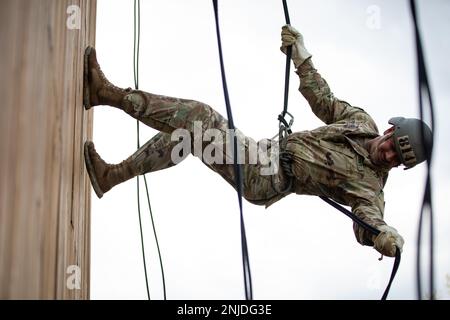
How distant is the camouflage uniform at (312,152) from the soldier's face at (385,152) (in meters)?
0.04

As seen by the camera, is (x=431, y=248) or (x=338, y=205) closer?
(x=431, y=248)

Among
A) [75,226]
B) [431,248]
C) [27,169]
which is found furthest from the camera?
[75,226]

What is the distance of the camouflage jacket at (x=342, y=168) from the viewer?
3.53m

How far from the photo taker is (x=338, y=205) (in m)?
3.47

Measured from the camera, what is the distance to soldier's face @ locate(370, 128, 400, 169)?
3545 millimetres

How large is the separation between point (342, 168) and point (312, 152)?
0.16m

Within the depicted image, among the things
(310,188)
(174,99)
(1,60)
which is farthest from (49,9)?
(310,188)

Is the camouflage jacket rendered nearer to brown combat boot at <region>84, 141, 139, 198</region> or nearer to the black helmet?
the black helmet

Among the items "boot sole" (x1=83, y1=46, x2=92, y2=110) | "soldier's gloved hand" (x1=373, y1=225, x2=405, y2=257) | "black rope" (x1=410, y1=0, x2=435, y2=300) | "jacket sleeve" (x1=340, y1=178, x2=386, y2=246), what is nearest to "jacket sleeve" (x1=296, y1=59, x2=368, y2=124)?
"jacket sleeve" (x1=340, y1=178, x2=386, y2=246)

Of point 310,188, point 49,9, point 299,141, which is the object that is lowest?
A: point 310,188
